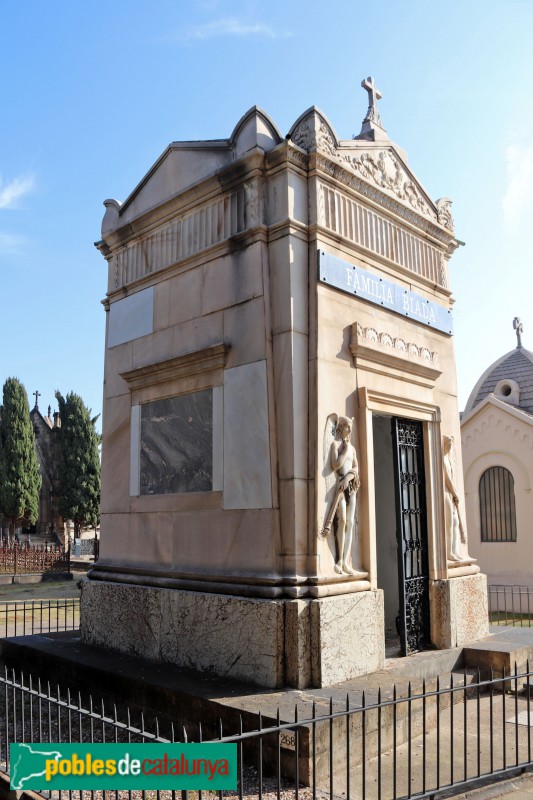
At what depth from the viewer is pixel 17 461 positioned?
40719 millimetres

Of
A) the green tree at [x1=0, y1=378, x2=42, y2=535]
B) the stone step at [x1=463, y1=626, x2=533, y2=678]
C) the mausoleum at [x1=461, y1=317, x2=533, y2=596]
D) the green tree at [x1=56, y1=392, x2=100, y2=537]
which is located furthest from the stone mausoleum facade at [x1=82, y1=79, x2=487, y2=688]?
the green tree at [x1=56, y1=392, x2=100, y2=537]

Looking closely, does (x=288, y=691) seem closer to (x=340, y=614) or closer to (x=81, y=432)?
(x=340, y=614)

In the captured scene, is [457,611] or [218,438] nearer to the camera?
[218,438]

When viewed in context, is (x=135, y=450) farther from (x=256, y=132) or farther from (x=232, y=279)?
(x=256, y=132)

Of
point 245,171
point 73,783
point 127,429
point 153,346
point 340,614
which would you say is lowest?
point 73,783

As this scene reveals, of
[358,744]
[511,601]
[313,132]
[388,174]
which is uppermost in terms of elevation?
[388,174]

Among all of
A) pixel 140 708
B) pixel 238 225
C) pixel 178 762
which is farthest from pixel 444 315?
pixel 178 762

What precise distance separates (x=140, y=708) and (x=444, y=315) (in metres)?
6.15

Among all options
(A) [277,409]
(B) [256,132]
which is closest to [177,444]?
(A) [277,409]

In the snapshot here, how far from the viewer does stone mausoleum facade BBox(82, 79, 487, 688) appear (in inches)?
257

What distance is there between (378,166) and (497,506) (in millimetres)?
12954

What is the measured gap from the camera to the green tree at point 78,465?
43344mm

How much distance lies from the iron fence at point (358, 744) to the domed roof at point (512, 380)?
1532cm

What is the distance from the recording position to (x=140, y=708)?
632cm
